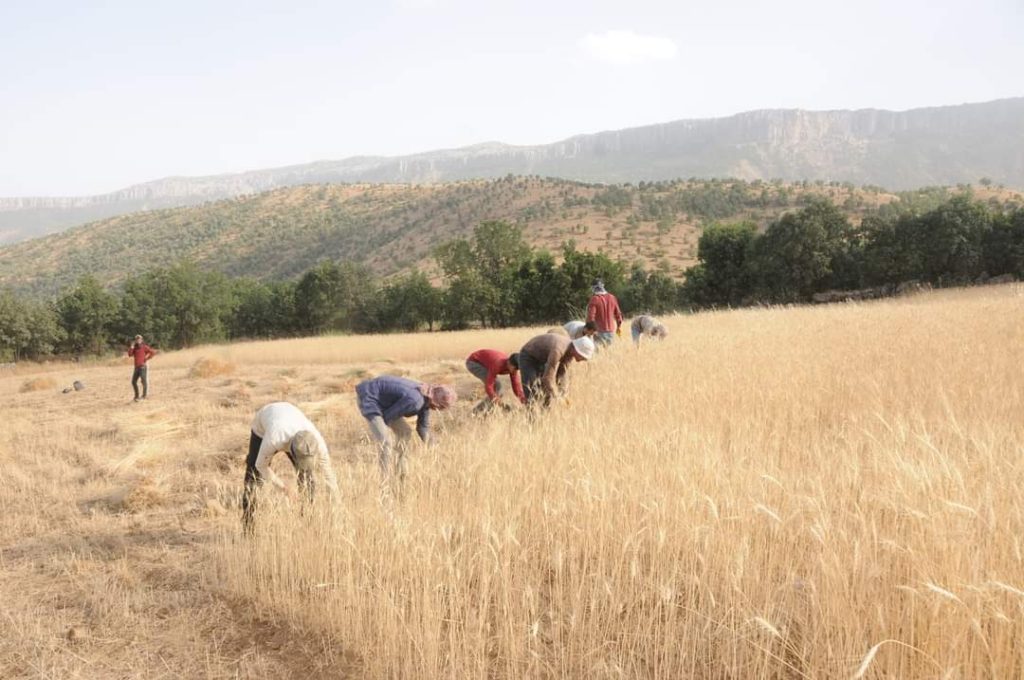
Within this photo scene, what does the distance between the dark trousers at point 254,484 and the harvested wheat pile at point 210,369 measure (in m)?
15.3

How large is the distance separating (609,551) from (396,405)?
9.12 feet

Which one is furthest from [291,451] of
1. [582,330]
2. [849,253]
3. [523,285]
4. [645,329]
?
[849,253]

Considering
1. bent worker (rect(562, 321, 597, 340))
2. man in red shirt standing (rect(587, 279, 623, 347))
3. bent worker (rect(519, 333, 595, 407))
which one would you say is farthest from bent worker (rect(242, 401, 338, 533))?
man in red shirt standing (rect(587, 279, 623, 347))

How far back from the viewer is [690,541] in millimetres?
3092

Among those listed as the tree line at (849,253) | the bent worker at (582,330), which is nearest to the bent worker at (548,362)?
the bent worker at (582,330)

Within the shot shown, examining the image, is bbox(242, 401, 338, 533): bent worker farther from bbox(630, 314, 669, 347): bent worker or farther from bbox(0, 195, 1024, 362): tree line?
bbox(0, 195, 1024, 362): tree line

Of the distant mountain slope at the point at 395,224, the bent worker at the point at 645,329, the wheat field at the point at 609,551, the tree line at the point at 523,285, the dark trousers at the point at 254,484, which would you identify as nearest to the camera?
the wheat field at the point at 609,551

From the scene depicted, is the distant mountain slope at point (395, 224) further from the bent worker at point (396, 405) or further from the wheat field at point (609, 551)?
the bent worker at point (396, 405)

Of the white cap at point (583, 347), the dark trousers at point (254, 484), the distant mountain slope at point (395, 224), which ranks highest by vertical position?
the distant mountain slope at point (395, 224)

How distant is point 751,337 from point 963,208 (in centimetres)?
2999

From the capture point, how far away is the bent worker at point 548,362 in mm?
6680

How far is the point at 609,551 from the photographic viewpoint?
3.34m

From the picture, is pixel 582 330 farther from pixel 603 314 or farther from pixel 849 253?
pixel 849 253

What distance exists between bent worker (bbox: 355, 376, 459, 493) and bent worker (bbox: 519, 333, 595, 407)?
125cm
